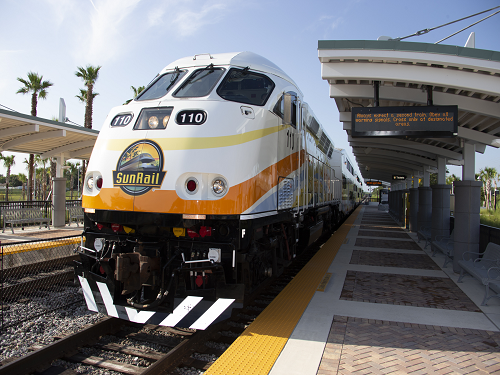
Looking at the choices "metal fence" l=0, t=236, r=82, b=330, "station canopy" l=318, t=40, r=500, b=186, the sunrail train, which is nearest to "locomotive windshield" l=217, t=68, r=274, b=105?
the sunrail train

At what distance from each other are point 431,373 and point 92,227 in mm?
4447

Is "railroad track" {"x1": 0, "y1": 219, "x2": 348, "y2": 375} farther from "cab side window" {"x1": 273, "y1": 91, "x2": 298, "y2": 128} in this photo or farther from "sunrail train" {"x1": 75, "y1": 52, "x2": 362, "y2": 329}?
"cab side window" {"x1": 273, "y1": 91, "x2": 298, "y2": 128}

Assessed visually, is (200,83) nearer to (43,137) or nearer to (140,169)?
(140,169)

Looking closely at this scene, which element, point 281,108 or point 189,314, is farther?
point 281,108

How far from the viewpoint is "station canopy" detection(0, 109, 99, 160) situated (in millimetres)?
11664

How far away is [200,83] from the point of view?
5273mm

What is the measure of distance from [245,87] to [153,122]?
4.77ft

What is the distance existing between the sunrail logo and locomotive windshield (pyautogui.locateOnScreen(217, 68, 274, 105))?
1269 millimetres

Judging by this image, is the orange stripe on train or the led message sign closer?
the orange stripe on train

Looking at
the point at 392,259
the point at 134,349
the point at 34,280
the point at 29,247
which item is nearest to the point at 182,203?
the point at 134,349

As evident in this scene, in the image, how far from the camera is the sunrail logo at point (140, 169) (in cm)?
439

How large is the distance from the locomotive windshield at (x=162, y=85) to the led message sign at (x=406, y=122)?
4142mm

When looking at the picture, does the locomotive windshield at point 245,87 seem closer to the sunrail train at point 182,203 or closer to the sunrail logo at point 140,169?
the sunrail train at point 182,203

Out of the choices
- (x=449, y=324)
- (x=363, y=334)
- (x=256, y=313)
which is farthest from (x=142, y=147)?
(x=449, y=324)
